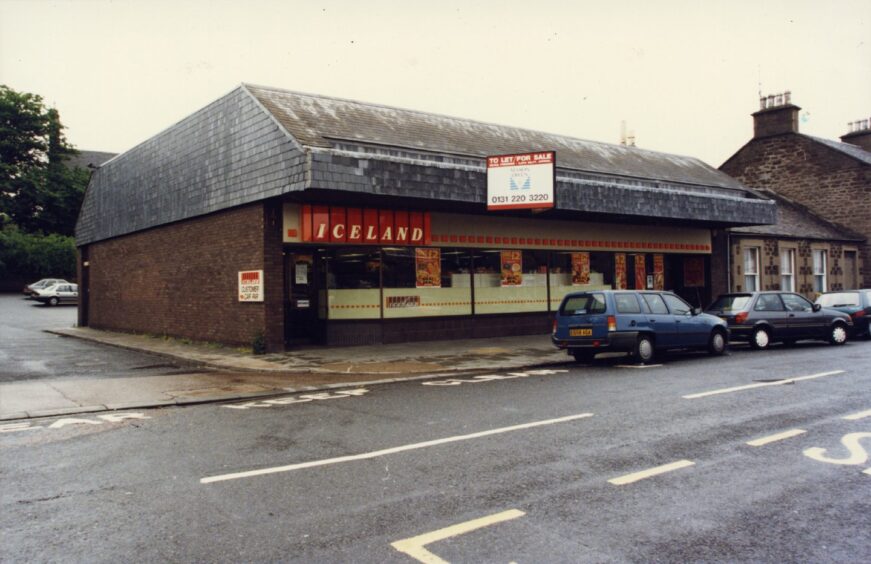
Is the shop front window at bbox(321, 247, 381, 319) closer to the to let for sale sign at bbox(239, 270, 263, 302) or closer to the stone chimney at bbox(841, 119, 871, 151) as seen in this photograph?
the to let for sale sign at bbox(239, 270, 263, 302)

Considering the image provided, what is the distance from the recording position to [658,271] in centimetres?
2475

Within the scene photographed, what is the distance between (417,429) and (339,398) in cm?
292

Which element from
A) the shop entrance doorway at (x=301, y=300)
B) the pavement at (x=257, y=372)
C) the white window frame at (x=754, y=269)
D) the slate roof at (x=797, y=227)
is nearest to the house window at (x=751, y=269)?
the white window frame at (x=754, y=269)

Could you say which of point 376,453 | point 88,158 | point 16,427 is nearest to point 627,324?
point 376,453

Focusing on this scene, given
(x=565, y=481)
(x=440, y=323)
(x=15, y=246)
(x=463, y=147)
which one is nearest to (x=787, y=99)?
(x=463, y=147)

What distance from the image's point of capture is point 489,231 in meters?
A: 19.7

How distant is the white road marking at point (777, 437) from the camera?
6.66 metres

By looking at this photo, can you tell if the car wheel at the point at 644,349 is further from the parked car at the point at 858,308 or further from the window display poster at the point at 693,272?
the window display poster at the point at 693,272

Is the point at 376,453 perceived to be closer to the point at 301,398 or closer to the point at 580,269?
the point at 301,398

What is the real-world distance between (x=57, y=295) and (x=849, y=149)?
4818cm

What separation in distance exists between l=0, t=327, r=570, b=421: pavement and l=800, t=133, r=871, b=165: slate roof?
24.3 metres

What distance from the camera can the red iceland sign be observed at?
16125 millimetres

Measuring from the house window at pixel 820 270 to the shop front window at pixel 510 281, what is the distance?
17.2 metres

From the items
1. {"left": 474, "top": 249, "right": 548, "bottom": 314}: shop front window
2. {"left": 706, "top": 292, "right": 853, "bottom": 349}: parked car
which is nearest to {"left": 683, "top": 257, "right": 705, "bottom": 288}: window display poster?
{"left": 474, "top": 249, "right": 548, "bottom": 314}: shop front window
